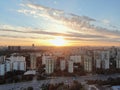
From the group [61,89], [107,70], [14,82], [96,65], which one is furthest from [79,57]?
[61,89]

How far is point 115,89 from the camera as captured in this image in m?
5.15

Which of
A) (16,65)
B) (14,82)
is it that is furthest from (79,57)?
(14,82)

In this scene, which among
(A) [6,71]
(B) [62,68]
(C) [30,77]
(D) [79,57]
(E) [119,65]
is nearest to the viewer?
(C) [30,77]

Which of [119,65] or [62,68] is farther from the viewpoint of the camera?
[119,65]

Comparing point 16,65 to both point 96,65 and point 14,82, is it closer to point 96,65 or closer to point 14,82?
point 14,82

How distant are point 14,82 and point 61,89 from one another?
2.93 metres

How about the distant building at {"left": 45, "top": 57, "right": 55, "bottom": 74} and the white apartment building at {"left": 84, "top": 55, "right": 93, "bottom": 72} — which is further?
the white apartment building at {"left": 84, "top": 55, "right": 93, "bottom": 72}

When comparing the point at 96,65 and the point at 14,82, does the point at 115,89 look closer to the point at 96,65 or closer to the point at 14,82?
the point at 14,82

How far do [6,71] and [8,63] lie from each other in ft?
1.89

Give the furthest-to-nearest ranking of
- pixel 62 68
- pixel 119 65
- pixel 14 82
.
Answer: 1. pixel 119 65
2. pixel 62 68
3. pixel 14 82

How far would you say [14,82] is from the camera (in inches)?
304

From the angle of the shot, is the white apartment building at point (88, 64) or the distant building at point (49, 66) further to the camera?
the white apartment building at point (88, 64)

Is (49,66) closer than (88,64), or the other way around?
(49,66)

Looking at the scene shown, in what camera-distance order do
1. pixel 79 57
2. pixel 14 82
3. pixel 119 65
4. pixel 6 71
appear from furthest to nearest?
1. pixel 79 57
2. pixel 119 65
3. pixel 6 71
4. pixel 14 82
